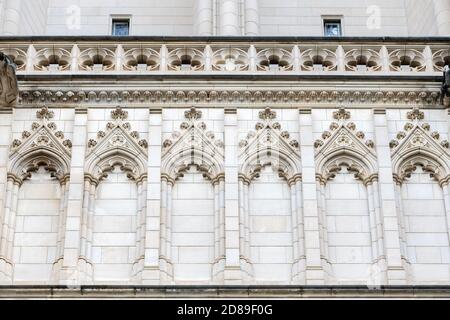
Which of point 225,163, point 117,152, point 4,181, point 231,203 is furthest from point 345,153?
point 4,181

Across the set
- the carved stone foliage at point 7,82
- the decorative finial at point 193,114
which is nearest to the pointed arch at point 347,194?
the decorative finial at point 193,114

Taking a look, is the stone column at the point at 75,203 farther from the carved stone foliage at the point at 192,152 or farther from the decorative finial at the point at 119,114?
the carved stone foliage at the point at 192,152

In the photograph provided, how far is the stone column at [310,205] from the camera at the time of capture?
20.0m

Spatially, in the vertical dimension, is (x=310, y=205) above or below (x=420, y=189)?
below

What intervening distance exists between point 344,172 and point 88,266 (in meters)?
4.64

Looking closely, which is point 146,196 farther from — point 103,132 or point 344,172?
point 344,172

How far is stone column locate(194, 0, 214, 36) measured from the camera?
25266mm

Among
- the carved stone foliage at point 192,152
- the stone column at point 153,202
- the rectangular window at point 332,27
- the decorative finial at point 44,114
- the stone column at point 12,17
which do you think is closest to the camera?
the stone column at point 153,202

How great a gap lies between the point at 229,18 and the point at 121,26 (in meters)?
2.69

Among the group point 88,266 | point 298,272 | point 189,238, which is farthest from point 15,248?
point 298,272

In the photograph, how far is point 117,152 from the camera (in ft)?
70.2

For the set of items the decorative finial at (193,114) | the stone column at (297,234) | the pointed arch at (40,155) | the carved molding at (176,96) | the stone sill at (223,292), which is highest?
the carved molding at (176,96)

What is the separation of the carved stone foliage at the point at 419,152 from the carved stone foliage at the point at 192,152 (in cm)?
301

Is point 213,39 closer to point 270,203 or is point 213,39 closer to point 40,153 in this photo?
point 270,203
